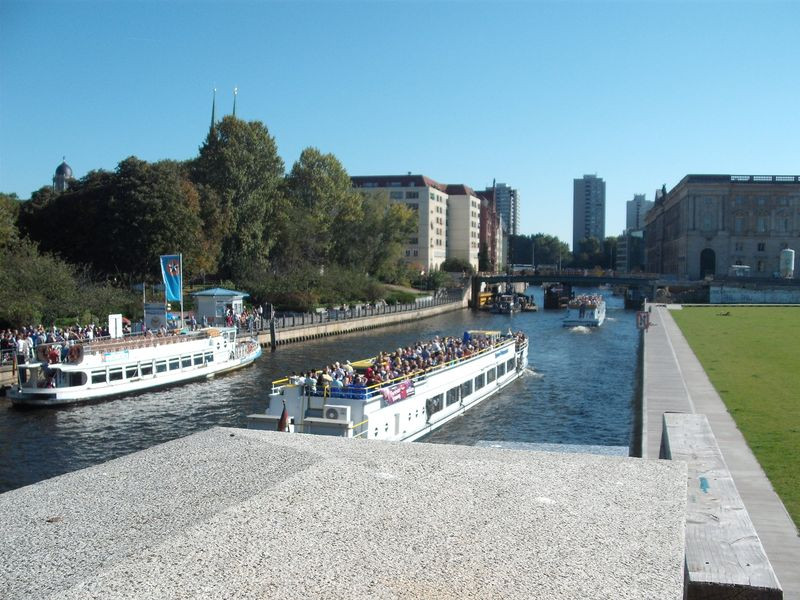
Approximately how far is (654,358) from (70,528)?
1633 inches

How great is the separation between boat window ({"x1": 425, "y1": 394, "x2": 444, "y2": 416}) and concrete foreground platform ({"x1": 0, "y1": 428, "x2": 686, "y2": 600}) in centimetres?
2071

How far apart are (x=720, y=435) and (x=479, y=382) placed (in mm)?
20231

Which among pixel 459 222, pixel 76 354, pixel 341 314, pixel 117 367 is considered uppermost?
pixel 459 222

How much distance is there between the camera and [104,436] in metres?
34.2

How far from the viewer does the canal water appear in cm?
3186

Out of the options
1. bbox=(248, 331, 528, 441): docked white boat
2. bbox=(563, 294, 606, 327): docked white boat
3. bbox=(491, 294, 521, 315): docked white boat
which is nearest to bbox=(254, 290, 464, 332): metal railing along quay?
bbox=(491, 294, 521, 315): docked white boat

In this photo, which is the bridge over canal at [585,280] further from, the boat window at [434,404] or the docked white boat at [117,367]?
the boat window at [434,404]

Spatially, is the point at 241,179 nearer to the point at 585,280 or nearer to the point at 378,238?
the point at 378,238

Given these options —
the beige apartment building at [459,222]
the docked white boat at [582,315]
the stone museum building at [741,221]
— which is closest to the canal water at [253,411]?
the docked white boat at [582,315]

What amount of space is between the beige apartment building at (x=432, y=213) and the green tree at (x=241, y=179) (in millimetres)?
65941

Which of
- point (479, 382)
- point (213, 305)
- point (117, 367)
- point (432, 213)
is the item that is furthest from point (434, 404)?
point (432, 213)

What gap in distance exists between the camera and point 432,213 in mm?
176500

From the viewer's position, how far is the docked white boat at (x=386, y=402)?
1097 inches

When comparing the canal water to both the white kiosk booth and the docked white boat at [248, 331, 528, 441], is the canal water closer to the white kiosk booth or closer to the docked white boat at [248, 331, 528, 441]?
the docked white boat at [248, 331, 528, 441]
